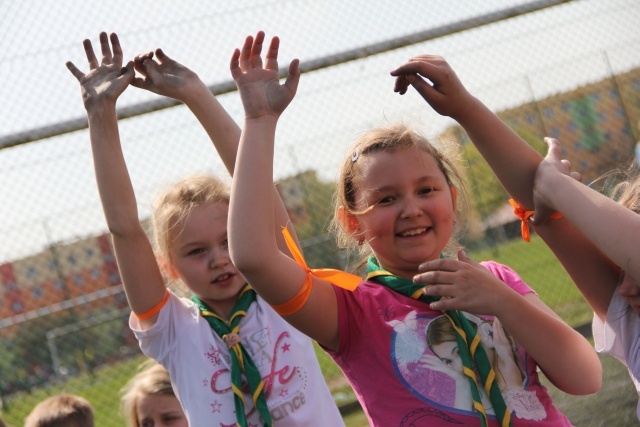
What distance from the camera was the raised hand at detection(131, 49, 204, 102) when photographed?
2.13 metres

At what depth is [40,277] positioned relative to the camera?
7.09 m

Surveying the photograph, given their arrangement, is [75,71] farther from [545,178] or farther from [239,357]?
[545,178]

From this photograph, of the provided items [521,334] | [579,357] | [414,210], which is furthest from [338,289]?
[579,357]

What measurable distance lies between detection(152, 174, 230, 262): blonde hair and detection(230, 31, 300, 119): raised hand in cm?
81

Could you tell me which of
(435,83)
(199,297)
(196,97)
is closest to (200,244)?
(199,297)

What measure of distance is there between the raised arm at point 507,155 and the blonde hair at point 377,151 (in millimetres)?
140

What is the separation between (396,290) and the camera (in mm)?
1858

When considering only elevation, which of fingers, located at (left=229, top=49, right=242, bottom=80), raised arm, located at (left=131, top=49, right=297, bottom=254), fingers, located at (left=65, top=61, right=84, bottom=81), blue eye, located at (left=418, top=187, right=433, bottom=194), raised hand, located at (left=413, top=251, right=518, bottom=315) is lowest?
raised hand, located at (left=413, top=251, right=518, bottom=315)

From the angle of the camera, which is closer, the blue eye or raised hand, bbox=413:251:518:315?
raised hand, bbox=413:251:518:315

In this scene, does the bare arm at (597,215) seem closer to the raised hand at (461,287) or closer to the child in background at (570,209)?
the child in background at (570,209)

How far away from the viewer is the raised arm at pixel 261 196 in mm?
1599

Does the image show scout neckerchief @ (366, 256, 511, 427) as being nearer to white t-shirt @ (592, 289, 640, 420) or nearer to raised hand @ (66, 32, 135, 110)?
white t-shirt @ (592, 289, 640, 420)

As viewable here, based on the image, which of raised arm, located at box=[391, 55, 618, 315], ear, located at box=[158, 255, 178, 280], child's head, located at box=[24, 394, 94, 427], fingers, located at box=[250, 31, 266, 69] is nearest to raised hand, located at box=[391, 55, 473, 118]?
raised arm, located at box=[391, 55, 618, 315]

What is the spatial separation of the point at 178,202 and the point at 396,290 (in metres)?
0.86
